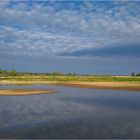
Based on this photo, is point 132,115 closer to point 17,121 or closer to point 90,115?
point 90,115

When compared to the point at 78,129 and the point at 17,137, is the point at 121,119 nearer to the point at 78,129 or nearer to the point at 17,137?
the point at 78,129

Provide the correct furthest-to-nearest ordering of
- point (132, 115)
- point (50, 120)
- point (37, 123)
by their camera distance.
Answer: point (132, 115) < point (50, 120) < point (37, 123)

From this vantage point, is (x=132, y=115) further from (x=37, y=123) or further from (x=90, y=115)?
(x=37, y=123)

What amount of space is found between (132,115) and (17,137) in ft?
31.8

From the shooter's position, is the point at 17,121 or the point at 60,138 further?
the point at 17,121

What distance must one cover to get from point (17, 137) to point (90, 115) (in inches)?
311

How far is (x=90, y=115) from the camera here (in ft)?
69.7

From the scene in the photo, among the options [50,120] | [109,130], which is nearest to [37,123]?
[50,120]

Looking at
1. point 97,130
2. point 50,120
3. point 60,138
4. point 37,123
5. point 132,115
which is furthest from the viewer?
point 132,115

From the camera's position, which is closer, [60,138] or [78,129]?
[60,138]

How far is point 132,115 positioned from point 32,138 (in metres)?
9.36

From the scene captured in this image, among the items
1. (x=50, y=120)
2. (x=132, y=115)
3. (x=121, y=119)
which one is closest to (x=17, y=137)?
(x=50, y=120)

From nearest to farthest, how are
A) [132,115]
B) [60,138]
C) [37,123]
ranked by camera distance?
[60,138]
[37,123]
[132,115]

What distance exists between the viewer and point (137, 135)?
1476 centimetres
